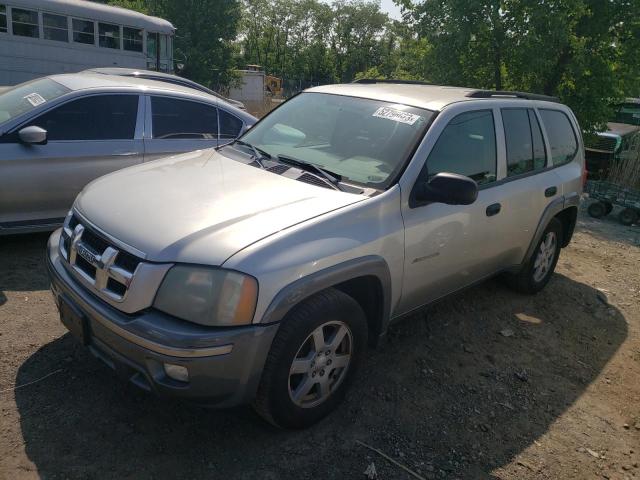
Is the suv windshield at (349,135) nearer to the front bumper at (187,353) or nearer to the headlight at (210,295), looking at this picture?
the headlight at (210,295)

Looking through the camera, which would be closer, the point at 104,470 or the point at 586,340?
the point at 104,470

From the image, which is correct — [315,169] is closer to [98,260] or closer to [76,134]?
[98,260]

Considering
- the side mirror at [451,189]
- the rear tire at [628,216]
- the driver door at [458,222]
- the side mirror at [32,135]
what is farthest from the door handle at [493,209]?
the rear tire at [628,216]

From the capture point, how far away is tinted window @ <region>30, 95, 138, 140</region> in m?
4.90

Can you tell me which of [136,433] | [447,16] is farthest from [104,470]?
[447,16]

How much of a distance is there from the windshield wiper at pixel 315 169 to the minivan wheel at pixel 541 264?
2.41 metres

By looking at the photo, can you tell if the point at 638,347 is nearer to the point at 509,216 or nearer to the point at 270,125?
the point at 509,216

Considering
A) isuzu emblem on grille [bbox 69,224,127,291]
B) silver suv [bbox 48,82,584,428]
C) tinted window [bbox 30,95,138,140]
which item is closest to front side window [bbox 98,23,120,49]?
tinted window [bbox 30,95,138,140]

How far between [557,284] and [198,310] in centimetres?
444

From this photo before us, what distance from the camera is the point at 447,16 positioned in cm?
1100

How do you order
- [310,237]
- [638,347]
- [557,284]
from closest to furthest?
1. [310,237]
2. [638,347]
3. [557,284]

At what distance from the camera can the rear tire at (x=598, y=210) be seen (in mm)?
9109

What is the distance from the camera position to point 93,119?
5.11m

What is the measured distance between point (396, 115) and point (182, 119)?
288cm
